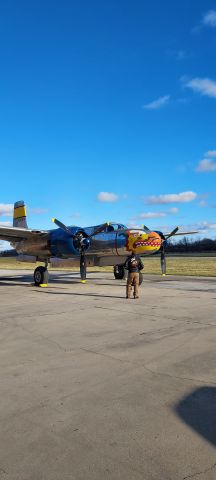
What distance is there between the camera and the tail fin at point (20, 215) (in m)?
25.6

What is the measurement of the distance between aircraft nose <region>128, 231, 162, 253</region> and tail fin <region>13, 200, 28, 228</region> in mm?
9436

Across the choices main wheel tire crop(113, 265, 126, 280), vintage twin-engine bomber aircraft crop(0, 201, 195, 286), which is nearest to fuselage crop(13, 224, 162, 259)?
vintage twin-engine bomber aircraft crop(0, 201, 195, 286)

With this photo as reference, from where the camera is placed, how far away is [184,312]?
10820 millimetres

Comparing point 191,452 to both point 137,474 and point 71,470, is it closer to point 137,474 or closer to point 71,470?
point 137,474

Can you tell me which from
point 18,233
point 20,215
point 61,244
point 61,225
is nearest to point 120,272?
point 61,244

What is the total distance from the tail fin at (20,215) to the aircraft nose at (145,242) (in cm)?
944

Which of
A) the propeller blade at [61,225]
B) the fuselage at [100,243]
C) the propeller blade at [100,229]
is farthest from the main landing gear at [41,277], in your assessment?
the propeller blade at [100,229]

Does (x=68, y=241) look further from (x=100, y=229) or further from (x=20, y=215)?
(x=20, y=215)

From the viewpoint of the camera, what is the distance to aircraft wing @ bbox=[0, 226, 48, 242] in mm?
19391

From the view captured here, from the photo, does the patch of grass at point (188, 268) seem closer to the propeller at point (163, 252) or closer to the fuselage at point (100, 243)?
the propeller at point (163, 252)

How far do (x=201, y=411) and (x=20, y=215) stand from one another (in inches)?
908

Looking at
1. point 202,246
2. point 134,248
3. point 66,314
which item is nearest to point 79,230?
point 134,248

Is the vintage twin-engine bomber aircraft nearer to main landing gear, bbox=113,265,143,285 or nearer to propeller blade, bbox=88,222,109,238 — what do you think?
propeller blade, bbox=88,222,109,238

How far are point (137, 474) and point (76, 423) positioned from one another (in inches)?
41.4
